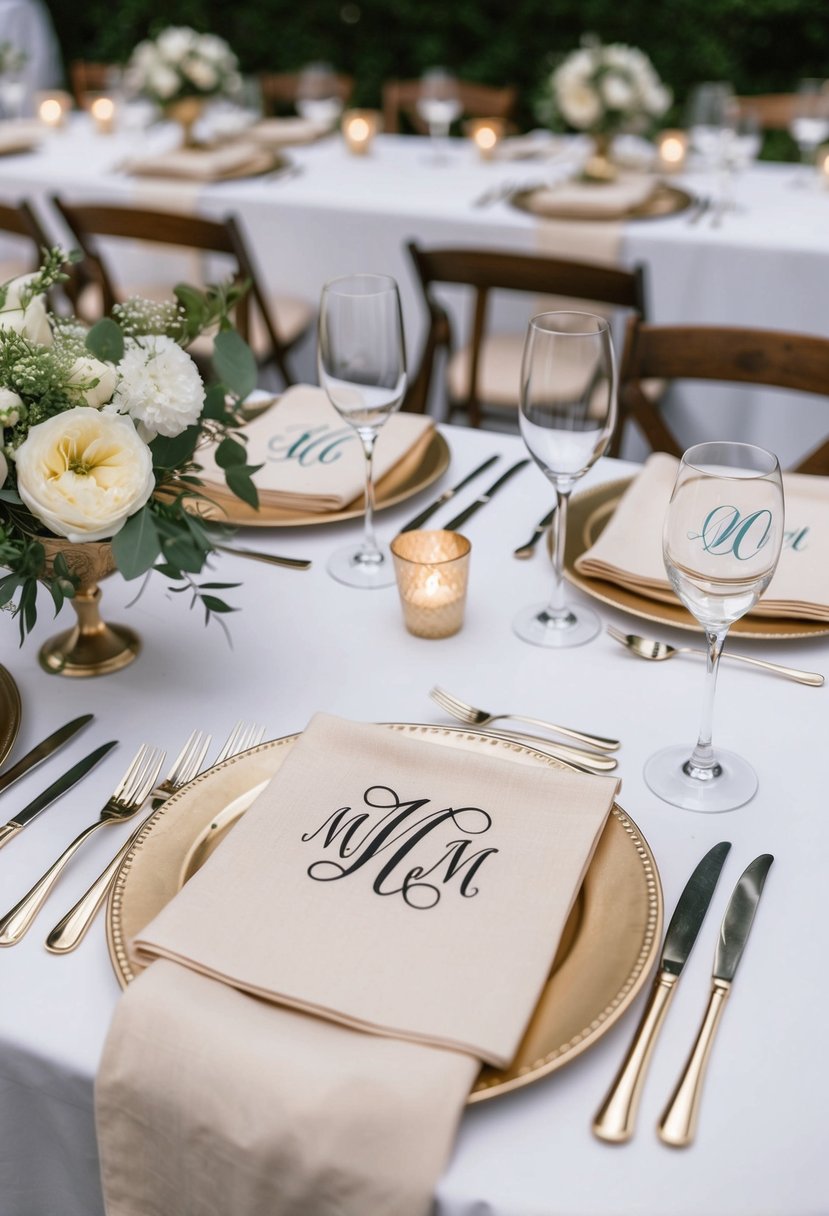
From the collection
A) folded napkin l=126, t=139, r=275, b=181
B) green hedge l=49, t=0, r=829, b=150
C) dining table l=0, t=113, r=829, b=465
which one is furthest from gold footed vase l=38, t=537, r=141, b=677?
green hedge l=49, t=0, r=829, b=150

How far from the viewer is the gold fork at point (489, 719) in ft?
3.07

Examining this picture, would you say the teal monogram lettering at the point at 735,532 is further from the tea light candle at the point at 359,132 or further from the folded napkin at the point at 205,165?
the tea light candle at the point at 359,132

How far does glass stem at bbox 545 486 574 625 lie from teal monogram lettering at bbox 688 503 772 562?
0.28 meters

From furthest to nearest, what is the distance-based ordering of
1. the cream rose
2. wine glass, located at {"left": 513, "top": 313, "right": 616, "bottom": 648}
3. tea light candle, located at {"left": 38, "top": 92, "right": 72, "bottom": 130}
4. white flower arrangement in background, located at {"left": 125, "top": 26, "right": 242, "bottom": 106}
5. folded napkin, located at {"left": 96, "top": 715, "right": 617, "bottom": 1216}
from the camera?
tea light candle, located at {"left": 38, "top": 92, "right": 72, "bottom": 130}, white flower arrangement in background, located at {"left": 125, "top": 26, "right": 242, "bottom": 106}, wine glass, located at {"left": 513, "top": 313, "right": 616, "bottom": 648}, the cream rose, folded napkin, located at {"left": 96, "top": 715, "right": 617, "bottom": 1216}

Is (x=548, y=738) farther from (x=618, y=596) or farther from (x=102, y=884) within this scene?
(x=102, y=884)

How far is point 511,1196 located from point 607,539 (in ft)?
2.30

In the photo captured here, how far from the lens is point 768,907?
78 centimetres

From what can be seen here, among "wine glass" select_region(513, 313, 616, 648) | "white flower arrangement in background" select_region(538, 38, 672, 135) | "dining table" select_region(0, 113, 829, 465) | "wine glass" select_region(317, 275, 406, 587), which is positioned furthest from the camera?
"white flower arrangement in background" select_region(538, 38, 672, 135)

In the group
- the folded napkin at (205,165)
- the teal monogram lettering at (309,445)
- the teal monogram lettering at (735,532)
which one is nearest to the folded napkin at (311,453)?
the teal monogram lettering at (309,445)

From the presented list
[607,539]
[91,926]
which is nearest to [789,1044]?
[91,926]

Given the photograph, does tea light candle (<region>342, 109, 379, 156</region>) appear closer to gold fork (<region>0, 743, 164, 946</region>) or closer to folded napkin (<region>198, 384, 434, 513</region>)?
folded napkin (<region>198, 384, 434, 513</region>)

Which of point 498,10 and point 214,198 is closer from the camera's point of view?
point 214,198

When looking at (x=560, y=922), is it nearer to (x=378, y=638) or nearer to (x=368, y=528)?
(x=378, y=638)

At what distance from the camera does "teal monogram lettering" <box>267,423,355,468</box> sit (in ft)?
4.41
